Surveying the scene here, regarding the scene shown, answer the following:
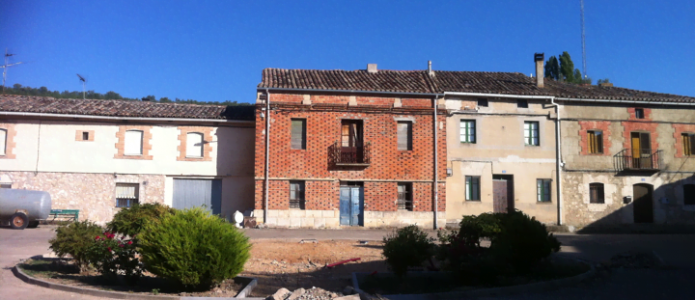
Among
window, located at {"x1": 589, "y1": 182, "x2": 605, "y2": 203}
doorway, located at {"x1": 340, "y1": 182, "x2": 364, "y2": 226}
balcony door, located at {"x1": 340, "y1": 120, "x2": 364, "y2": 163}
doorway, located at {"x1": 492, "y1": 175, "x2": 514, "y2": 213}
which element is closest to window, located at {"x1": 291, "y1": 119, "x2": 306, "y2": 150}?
balcony door, located at {"x1": 340, "y1": 120, "x2": 364, "y2": 163}

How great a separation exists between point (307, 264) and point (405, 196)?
10476 mm

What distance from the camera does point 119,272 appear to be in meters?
9.42

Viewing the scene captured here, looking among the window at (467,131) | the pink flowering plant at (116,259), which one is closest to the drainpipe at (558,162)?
the window at (467,131)

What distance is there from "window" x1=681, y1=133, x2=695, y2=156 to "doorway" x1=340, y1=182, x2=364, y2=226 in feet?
53.6

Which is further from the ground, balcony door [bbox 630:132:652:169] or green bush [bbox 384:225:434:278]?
balcony door [bbox 630:132:652:169]

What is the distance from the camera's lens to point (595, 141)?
23.8m

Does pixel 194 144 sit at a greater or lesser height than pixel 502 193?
greater

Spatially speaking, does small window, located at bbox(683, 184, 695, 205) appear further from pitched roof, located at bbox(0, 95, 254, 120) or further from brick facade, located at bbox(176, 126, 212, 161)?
brick facade, located at bbox(176, 126, 212, 161)

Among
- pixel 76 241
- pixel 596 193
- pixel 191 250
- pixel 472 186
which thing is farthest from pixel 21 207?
pixel 596 193

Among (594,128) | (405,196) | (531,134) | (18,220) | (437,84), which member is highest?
(437,84)

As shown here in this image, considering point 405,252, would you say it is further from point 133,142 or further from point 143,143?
point 133,142

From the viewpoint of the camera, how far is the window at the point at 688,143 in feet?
80.0

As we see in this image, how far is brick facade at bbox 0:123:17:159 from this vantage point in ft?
71.8

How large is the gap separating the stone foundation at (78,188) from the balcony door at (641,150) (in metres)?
23.3
